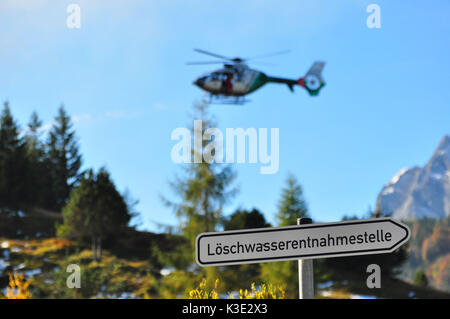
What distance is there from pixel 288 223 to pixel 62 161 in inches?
1311

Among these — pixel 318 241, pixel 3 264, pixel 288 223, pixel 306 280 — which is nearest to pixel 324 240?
pixel 318 241

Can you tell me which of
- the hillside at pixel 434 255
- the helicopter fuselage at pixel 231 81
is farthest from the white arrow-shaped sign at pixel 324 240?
the hillside at pixel 434 255

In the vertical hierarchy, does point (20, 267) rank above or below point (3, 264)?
below

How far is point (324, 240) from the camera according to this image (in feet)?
9.70

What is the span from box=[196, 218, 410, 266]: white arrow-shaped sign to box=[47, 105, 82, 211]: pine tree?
45.7 m

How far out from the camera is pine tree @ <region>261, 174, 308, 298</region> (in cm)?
2020

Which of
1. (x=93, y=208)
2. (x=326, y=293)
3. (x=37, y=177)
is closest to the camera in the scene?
(x=326, y=293)

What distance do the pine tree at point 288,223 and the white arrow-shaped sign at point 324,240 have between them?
50.4ft

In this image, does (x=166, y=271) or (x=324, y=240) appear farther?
(x=166, y=271)

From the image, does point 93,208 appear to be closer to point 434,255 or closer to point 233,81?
point 233,81

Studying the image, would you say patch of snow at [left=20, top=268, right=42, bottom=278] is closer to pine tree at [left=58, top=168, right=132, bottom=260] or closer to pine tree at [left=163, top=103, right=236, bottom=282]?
pine tree at [left=58, top=168, right=132, bottom=260]

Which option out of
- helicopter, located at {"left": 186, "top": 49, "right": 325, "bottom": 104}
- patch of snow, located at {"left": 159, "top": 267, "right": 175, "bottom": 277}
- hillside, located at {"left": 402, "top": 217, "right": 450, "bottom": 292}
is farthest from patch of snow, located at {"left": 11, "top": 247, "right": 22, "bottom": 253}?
hillside, located at {"left": 402, "top": 217, "right": 450, "bottom": 292}

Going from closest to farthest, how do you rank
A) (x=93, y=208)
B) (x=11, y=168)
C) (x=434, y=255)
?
(x=93, y=208), (x=11, y=168), (x=434, y=255)

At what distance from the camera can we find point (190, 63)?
65.4ft
